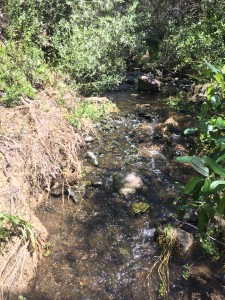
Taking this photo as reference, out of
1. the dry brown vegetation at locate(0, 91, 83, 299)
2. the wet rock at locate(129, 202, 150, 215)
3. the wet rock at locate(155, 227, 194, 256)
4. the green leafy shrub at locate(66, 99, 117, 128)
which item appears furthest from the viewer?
the green leafy shrub at locate(66, 99, 117, 128)

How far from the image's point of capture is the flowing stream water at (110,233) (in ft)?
12.3

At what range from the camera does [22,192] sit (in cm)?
480

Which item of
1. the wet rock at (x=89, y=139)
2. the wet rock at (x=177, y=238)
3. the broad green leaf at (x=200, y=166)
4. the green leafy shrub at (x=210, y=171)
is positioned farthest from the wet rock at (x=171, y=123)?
the broad green leaf at (x=200, y=166)

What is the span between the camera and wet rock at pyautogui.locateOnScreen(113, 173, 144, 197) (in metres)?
5.58

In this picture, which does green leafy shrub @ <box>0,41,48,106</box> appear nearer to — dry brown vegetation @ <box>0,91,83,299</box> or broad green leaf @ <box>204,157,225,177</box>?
dry brown vegetation @ <box>0,91,83,299</box>

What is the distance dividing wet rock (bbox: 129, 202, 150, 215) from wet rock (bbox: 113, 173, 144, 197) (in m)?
0.35

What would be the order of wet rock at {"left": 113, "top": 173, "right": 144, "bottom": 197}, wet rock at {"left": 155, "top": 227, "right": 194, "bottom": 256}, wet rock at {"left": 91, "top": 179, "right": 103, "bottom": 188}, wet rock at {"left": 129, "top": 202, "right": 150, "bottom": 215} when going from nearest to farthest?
wet rock at {"left": 155, "top": 227, "right": 194, "bottom": 256}
wet rock at {"left": 129, "top": 202, "right": 150, "bottom": 215}
wet rock at {"left": 113, "top": 173, "right": 144, "bottom": 197}
wet rock at {"left": 91, "top": 179, "right": 103, "bottom": 188}

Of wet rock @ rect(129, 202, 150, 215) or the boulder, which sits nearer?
wet rock @ rect(129, 202, 150, 215)

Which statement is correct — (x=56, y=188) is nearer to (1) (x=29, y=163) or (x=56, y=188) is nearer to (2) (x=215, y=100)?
(1) (x=29, y=163)

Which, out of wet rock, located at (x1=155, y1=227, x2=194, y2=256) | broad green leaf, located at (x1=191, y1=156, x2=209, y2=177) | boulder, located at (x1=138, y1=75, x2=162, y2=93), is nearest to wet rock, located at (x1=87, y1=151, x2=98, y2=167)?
wet rock, located at (x1=155, y1=227, x2=194, y2=256)

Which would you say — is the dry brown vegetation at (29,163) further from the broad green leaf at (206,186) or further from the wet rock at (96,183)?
the broad green leaf at (206,186)

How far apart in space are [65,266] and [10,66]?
5506mm

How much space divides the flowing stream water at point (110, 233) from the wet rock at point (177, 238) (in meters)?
0.14

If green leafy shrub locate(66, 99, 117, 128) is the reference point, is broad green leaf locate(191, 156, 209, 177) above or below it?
above
